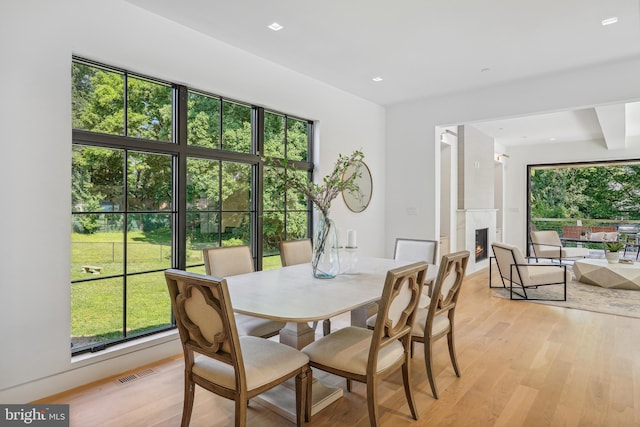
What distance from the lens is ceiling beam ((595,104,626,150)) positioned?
5.02 meters

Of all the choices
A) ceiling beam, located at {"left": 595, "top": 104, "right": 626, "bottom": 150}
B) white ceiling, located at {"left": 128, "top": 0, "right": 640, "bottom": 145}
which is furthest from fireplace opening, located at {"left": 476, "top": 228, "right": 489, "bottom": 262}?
white ceiling, located at {"left": 128, "top": 0, "right": 640, "bottom": 145}

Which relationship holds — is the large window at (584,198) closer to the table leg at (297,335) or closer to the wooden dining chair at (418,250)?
the wooden dining chair at (418,250)

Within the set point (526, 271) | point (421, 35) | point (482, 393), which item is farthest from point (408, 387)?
point (526, 271)

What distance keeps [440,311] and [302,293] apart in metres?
0.94

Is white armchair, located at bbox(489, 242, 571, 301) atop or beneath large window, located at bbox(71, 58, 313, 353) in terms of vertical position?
beneath

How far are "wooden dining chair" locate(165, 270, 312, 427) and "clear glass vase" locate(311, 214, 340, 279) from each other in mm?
750

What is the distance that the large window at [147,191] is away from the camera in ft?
8.83

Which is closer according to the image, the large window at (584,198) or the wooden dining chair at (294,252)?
the wooden dining chair at (294,252)

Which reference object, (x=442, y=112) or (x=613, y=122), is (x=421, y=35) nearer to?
(x=442, y=112)

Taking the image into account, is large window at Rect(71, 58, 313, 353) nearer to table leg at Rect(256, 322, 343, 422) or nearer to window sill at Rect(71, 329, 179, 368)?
window sill at Rect(71, 329, 179, 368)

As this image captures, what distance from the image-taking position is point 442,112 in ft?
17.0

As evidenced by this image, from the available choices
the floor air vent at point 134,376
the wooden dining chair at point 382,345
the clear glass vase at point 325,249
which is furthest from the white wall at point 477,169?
the floor air vent at point 134,376

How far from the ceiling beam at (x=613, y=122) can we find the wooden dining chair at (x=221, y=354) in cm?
516

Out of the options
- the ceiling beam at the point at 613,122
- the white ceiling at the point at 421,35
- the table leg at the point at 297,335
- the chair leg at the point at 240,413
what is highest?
the white ceiling at the point at 421,35
